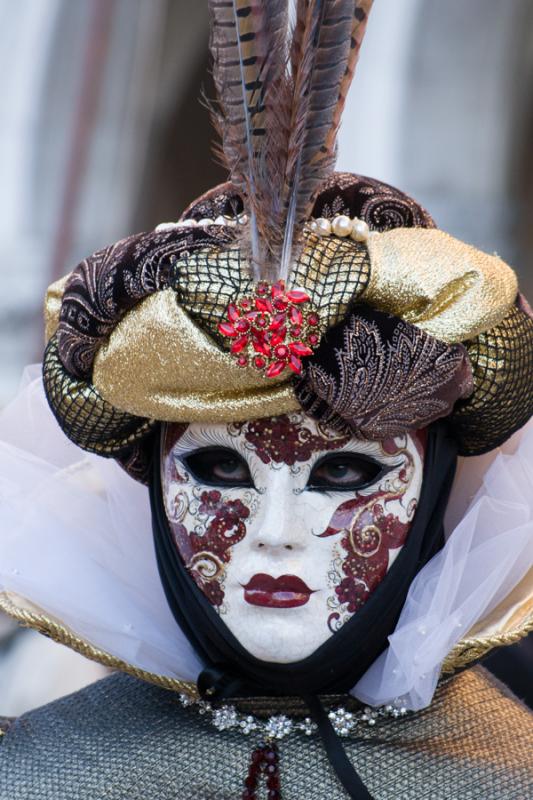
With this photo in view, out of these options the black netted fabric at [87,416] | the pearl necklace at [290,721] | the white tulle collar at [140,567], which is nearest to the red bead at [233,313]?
the black netted fabric at [87,416]

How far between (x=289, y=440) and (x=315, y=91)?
1.32 feet

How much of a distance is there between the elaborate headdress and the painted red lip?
193 mm

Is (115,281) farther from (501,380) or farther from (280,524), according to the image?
(501,380)

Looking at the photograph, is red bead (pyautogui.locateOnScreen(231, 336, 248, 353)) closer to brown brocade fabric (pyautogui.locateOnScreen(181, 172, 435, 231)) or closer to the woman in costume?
the woman in costume

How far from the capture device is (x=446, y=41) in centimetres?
303

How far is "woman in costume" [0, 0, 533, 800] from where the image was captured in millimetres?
1336

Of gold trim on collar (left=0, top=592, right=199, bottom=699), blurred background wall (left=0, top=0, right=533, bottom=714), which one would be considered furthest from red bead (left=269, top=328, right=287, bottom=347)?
blurred background wall (left=0, top=0, right=533, bottom=714)

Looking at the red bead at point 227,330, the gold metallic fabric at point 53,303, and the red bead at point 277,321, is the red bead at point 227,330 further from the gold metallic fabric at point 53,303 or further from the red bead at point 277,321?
the gold metallic fabric at point 53,303

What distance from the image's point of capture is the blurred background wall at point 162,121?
296cm

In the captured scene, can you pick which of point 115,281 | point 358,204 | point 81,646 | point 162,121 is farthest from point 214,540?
point 162,121

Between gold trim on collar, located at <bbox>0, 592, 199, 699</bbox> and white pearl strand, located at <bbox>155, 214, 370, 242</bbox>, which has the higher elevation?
white pearl strand, located at <bbox>155, 214, 370, 242</bbox>

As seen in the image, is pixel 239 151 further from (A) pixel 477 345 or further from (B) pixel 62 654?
(B) pixel 62 654

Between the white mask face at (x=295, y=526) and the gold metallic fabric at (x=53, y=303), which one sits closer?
the white mask face at (x=295, y=526)

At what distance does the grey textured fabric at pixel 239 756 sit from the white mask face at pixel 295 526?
158 millimetres
